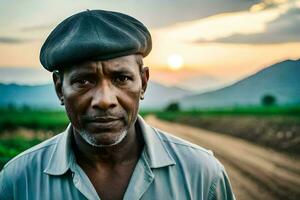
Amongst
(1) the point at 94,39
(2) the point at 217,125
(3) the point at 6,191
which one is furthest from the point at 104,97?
(2) the point at 217,125

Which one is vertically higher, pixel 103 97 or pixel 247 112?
pixel 103 97

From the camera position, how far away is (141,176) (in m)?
2.01

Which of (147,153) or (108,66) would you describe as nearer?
(108,66)

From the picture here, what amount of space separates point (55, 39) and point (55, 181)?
54cm

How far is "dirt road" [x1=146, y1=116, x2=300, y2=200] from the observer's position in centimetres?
741

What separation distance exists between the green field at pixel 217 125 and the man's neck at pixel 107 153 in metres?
4.77

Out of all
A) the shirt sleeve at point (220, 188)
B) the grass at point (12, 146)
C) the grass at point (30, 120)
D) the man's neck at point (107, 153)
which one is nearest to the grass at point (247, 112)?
the grass at point (30, 120)

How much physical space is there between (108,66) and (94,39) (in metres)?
0.11

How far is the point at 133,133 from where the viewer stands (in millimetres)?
2135

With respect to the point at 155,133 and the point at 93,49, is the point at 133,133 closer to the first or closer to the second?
the point at 155,133

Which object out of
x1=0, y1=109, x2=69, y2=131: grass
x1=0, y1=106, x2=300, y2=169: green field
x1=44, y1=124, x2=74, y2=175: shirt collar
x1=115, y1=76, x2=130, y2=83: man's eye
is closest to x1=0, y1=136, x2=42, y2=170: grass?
x1=0, y1=106, x2=300, y2=169: green field

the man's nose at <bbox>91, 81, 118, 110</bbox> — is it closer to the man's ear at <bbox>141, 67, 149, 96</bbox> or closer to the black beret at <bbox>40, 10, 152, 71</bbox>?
the black beret at <bbox>40, 10, 152, 71</bbox>

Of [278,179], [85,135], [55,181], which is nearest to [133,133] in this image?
[85,135]

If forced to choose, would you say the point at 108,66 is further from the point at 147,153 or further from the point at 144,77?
the point at 147,153
